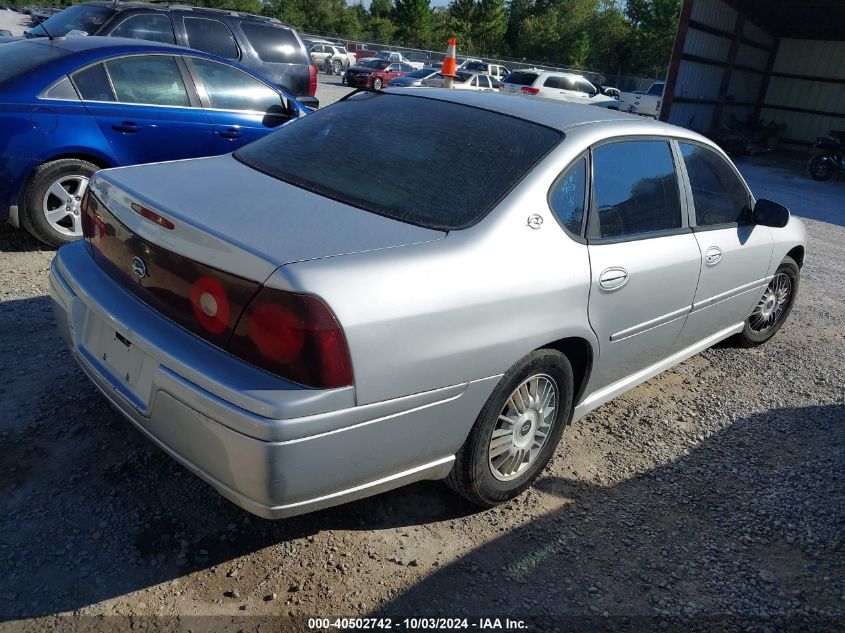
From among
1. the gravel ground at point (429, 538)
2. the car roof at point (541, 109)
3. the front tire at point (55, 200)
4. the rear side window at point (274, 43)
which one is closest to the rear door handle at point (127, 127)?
the front tire at point (55, 200)

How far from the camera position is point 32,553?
2379 millimetres

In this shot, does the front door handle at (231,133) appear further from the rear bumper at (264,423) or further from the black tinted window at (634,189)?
the black tinted window at (634,189)

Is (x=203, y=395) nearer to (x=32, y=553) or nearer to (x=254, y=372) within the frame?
(x=254, y=372)

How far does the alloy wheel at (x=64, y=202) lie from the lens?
4883 millimetres

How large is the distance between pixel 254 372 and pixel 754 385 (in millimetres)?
3589

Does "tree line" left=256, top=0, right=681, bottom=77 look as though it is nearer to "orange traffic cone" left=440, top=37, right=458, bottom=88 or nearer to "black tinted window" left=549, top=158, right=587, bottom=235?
"orange traffic cone" left=440, top=37, right=458, bottom=88

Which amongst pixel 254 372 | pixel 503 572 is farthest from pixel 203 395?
pixel 503 572

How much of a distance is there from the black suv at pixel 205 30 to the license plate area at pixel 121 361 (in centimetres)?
604

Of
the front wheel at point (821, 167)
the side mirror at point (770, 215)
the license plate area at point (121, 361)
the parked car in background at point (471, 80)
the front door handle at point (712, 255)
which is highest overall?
the side mirror at point (770, 215)

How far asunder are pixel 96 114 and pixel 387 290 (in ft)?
12.9

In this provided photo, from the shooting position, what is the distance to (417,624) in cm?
230

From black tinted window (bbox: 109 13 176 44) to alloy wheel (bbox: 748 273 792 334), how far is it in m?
6.79

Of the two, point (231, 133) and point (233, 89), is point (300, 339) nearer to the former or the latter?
point (231, 133)

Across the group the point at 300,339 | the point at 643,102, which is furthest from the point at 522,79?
the point at 300,339
